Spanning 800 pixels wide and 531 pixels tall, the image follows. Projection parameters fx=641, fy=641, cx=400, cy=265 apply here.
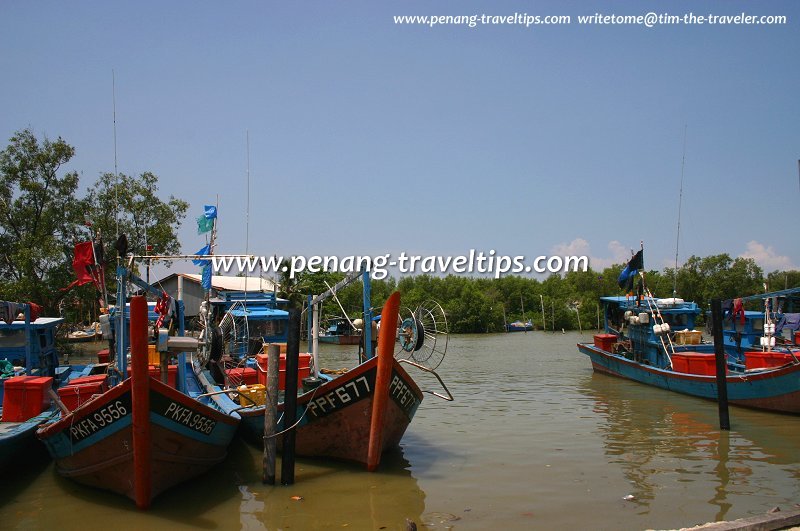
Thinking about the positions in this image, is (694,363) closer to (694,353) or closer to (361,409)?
(694,353)

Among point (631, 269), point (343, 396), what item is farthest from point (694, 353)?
point (343, 396)

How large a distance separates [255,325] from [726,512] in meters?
18.1

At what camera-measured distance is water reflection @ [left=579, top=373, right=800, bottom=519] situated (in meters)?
10.6

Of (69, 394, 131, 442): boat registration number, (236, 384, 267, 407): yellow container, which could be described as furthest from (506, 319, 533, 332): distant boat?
(69, 394, 131, 442): boat registration number

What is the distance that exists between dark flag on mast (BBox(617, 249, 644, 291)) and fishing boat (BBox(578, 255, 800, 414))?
770 mm

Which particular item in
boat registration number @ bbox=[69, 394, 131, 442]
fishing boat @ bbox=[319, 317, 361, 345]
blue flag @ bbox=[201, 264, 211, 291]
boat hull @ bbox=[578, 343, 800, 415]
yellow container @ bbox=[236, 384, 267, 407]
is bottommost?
fishing boat @ bbox=[319, 317, 361, 345]

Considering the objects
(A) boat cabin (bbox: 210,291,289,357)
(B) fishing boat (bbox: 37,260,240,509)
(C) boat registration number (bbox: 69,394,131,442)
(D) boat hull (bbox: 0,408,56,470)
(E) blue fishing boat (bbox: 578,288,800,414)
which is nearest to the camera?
(B) fishing boat (bbox: 37,260,240,509)

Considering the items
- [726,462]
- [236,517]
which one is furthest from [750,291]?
[236,517]

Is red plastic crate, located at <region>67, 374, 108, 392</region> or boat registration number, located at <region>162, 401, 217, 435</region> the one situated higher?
red plastic crate, located at <region>67, 374, 108, 392</region>

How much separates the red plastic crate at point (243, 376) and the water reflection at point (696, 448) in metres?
8.26

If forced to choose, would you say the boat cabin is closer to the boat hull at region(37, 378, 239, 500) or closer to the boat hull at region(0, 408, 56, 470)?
the boat hull at region(0, 408, 56, 470)

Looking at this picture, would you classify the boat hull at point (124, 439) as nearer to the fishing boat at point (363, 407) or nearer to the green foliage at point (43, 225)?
the fishing boat at point (363, 407)

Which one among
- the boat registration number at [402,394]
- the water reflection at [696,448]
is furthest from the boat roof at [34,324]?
the water reflection at [696,448]

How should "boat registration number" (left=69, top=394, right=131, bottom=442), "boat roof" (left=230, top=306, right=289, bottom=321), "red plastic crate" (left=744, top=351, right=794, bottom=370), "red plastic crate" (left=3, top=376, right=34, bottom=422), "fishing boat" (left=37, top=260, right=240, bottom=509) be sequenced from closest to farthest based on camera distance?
"fishing boat" (left=37, top=260, right=240, bottom=509)
"boat registration number" (left=69, top=394, right=131, bottom=442)
"red plastic crate" (left=3, top=376, right=34, bottom=422)
"red plastic crate" (left=744, top=351, right=794, bottom=370)
"boat roof" (left=230, top=306, right=289, bottom=321)
